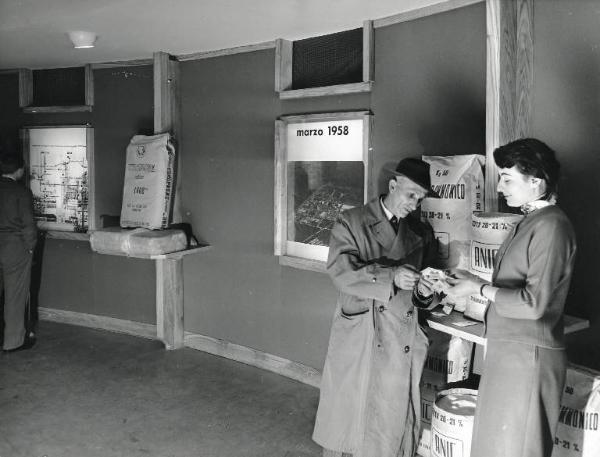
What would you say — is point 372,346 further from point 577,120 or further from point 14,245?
point 14,245

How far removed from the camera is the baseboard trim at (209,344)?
451cm

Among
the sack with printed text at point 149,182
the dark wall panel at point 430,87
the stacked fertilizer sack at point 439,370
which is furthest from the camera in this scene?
the sack with printed text at point 149,182

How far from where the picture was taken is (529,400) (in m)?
2.15

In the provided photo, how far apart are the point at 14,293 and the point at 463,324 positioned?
409 cm

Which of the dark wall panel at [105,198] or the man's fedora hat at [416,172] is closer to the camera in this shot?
the man's fedora hat at [416,172]

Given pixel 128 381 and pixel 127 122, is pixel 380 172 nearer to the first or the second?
pixel 128 381

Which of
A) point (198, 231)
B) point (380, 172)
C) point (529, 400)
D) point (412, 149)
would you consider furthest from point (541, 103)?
point (198, 231)

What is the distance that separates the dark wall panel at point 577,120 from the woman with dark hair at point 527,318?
672mm

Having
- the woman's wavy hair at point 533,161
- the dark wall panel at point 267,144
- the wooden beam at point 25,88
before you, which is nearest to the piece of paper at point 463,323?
the woman's wavy hair at point 533,161

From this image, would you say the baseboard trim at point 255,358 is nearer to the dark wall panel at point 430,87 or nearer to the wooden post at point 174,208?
the wooden post at point 174,208

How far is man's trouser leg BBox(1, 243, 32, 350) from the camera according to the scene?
5109 mm

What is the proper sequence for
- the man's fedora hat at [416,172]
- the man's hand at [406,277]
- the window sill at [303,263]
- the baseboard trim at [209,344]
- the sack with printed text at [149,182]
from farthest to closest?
the sack with printed text at [149,182] < the baseboard trim at [209,344] < the window sill at [303,263] < the man's fedora hat at [416,172] < the man's hand at [406,277]

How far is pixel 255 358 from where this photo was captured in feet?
15.8

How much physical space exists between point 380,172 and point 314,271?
947 mm
